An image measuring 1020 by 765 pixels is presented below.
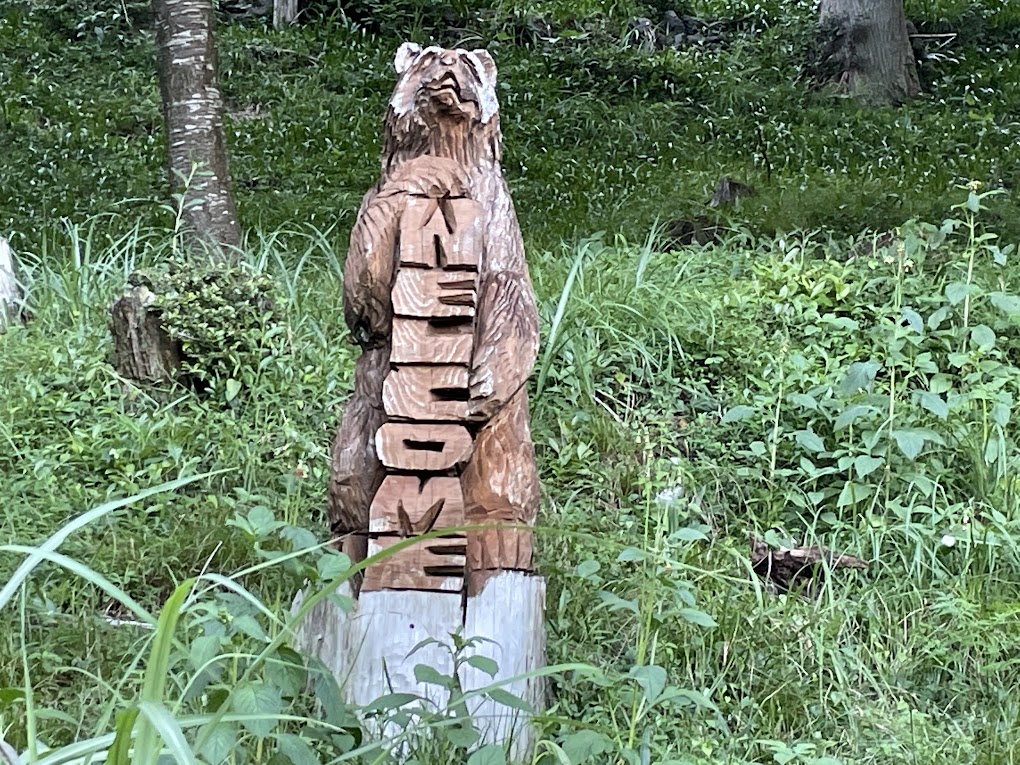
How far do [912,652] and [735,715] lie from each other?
2.08ft

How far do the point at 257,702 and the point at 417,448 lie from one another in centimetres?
80

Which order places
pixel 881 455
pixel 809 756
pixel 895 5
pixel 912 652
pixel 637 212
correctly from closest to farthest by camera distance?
pixel 809 756, pixel 912 652, pixel 881 455, pixel 637 212, pixel 895 5

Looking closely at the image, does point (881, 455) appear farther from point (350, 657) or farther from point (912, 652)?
point (350, 657)

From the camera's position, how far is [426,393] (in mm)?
2697

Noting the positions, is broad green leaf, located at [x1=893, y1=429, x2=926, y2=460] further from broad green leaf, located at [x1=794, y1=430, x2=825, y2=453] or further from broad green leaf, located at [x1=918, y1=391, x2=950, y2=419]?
broad green leaf, located at [x1=794, y1=430, x2=825, y2=453]

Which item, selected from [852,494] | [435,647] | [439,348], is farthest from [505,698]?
[852,494]

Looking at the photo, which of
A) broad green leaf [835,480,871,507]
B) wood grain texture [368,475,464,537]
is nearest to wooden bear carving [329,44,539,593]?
wood grain texture [368,475,464,537]

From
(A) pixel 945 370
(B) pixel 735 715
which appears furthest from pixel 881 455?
(B) pixel 735 715

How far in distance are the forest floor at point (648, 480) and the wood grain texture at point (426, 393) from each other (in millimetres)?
380

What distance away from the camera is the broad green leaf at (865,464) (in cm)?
376

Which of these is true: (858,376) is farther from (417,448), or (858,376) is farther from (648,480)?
(417,448)

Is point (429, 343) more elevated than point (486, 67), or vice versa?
point (486, 67)

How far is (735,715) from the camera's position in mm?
2996

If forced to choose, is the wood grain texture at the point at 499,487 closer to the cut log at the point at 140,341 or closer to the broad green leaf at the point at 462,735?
the broad green leaf at the point at 462,735
